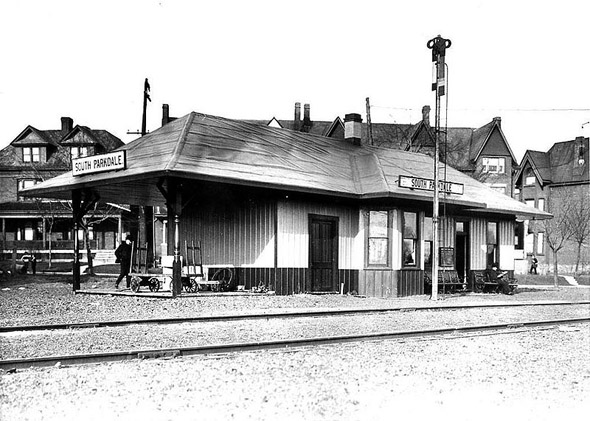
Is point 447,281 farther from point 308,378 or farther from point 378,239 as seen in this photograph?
point 308,378

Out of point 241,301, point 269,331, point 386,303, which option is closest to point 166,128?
point 241,301

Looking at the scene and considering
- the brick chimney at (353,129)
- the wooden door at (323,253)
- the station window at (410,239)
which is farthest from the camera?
the brick chimney at (353,129)

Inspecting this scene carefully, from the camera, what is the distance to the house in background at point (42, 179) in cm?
4947

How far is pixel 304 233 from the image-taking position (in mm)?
20344

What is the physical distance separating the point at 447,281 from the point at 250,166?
849 cm

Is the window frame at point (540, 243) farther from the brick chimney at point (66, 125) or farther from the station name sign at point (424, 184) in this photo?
the brick chimney at point (66, 125)

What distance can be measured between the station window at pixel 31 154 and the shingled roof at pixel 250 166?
36.9 m

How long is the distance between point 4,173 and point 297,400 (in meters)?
56.1

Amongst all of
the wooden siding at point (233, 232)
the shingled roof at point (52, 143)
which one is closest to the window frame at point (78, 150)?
the shingled roof at point (52, 143)

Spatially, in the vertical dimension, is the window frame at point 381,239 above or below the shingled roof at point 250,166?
below

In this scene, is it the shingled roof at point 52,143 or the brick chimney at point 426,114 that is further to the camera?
the shingled roof at point 52,143

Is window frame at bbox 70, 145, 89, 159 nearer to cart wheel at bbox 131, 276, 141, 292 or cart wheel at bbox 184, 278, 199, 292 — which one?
cart wheel at bbox 131, 276, 141, 292

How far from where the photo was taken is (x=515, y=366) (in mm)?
8758

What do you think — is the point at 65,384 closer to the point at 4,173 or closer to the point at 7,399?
the point at 7,399
